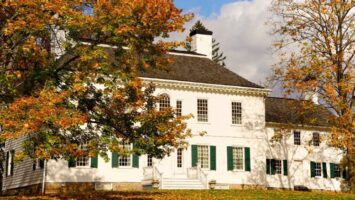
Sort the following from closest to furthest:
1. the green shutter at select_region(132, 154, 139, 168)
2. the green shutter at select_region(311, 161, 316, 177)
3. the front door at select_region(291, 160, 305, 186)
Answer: the green shutter at select_region(132, 154, 139, 168)
the front door at select_region(291, 160, 305, 186)
the green shutter at select_region(311, 161, 316, 177)

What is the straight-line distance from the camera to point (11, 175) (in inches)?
1462

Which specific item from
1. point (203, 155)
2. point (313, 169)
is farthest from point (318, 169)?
point (203, 155)

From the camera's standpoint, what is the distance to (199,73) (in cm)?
3838

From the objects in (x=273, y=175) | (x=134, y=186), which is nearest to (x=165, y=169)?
(x=134, y=186)

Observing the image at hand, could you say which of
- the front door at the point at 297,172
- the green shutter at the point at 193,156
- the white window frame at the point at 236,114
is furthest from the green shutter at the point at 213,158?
the front door at the point at 297,172

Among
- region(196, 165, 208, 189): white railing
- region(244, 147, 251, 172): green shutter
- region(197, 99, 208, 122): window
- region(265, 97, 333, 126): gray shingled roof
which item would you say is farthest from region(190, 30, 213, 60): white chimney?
region(196, 165, 208, 189): white railing

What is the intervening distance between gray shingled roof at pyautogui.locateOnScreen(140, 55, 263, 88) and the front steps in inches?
268

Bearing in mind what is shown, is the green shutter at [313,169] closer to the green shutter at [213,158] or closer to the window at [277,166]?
the window at [277,166]

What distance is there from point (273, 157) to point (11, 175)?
1830 cm

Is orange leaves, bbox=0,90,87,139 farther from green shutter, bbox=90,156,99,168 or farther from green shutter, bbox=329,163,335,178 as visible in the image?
green shutter, bbox=329,163,335,178

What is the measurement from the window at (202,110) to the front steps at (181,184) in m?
4.83

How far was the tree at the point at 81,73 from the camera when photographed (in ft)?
53.8

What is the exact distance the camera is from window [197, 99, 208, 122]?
3685 centimetres

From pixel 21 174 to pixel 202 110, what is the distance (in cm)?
1249
